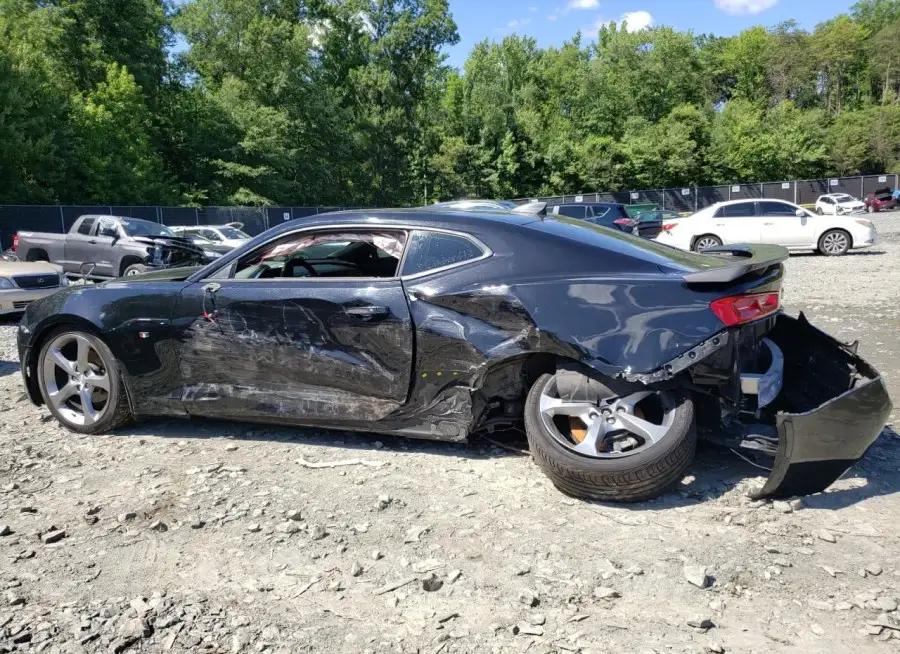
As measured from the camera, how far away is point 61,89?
34094mm

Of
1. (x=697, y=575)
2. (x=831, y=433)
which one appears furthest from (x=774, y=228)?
(x=697, y=575)

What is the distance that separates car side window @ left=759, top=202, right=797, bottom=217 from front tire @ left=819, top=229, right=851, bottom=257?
0.93 meters

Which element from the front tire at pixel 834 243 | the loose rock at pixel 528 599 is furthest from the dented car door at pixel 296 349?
the front tire at pixel 834 243

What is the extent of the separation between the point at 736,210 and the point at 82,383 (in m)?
16.5

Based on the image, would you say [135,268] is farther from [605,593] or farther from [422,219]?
[605,593]

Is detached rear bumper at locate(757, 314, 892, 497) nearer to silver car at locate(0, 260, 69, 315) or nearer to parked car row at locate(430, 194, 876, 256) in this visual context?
silver car at locate(0, 260, 69, 315)

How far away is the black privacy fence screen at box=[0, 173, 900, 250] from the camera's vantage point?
940 inches

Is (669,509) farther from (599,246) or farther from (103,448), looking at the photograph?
(103,448)

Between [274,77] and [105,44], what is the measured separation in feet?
36.7

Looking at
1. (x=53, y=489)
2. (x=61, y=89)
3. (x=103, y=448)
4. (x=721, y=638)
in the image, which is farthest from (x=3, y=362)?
(x=61, y=89)

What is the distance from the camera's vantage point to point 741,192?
5059 cm

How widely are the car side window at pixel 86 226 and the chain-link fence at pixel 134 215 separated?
839cm

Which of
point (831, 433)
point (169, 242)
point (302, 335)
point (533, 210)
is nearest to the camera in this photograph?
point (831, 433)

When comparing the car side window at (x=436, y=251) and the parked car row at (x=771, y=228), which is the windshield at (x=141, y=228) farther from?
the car side window at (x=436, y=251)
